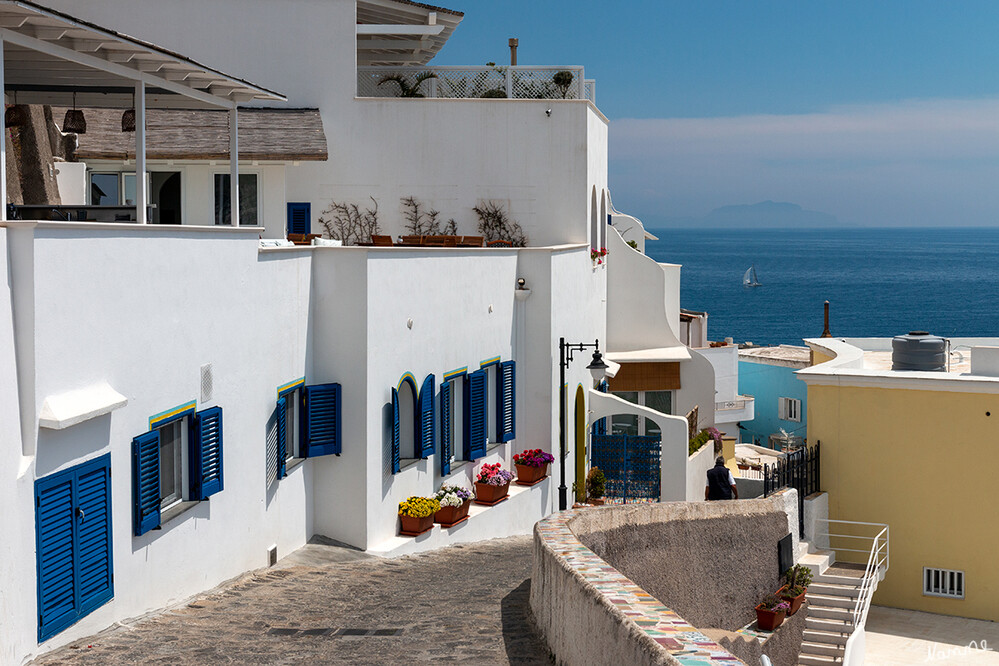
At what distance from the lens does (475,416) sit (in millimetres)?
18578

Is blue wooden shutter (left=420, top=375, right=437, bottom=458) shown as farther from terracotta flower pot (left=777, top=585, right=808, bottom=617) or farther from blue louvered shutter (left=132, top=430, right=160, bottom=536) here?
blue louvered shutter (left=132, top=430, right=160, bottom=536)

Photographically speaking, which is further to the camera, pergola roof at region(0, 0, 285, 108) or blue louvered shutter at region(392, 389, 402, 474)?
blue louvered shutter at region(392, 389, 402, 474)

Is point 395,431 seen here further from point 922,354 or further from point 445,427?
point 922,354

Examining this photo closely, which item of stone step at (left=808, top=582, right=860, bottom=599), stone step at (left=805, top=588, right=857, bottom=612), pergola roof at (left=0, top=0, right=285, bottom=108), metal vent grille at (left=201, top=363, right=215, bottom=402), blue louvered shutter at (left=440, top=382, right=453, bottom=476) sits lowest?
stone step at (left=805, top=588, right=857, bottom=612)

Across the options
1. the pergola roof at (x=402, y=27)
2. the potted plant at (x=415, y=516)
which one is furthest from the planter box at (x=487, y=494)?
the pergola roof at (x=402, y=27)

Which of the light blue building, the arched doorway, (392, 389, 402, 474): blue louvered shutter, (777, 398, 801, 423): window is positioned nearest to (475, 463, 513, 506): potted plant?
(392, 389, 402, 474): blue louvered shutter

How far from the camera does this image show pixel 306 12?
23.5 metres

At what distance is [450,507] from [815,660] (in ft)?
19.2

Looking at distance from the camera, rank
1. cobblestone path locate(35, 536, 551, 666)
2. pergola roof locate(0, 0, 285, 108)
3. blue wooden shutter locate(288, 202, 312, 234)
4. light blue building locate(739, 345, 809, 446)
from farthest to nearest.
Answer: light blue building locate(739, 345, 809, 446) → blue wooden shutter locate(288, 202, 312, 234) → cobblestone path locate(35, 536, 551, 666) → pergola roof locate(0, 0, 285, 108)

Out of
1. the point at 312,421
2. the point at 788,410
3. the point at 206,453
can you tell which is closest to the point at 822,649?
the point at 312,421

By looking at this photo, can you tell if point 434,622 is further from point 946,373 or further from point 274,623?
point 946,373

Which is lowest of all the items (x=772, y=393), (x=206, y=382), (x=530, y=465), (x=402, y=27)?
(x=772, y=393)

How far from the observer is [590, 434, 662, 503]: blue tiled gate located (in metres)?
25.8

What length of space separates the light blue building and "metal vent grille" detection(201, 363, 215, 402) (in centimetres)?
5263
